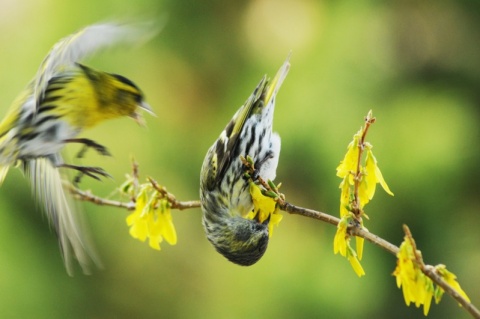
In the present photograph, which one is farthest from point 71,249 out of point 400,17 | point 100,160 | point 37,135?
point 400,17

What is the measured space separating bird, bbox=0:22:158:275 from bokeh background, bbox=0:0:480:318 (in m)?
1.34

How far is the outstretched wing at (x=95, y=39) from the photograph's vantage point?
43.8 inches

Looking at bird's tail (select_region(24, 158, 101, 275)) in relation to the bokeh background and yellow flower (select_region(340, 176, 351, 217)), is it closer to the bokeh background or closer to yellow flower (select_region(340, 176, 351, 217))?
yellow flower (select_region(340, 176, 351, 217))

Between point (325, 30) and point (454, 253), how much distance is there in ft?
3.08

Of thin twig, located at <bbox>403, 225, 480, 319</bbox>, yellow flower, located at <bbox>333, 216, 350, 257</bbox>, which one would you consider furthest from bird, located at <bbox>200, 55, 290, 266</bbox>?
thin twig, located at <bbox>403, 225, 480, 319</bbox>

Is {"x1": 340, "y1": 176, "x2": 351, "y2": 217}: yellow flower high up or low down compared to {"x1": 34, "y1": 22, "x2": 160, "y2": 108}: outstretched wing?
down

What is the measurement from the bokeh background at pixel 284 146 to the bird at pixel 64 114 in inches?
52.9

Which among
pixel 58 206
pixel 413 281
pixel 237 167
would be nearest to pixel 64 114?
pixel 58 206

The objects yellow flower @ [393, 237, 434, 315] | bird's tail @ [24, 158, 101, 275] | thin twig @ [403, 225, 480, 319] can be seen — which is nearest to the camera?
thin twig @ [403, 225, 480, 319]

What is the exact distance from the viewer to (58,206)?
1.26m

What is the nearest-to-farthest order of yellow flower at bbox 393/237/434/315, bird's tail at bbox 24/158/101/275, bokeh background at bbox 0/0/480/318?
yellow flower at bbox 393/237/434/315
bird's tail at bbox 24/158/101/275
bokeh background at bbox 0/0/480/318

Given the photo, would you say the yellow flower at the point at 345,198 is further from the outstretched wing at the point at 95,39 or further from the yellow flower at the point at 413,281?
the outstretched wing at the point at 95,39

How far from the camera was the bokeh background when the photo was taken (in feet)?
9.33

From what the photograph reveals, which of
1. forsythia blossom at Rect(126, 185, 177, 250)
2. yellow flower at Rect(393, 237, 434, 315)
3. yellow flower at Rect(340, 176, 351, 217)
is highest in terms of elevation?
yellow flower at Rect(340, 176, 351, 217)
